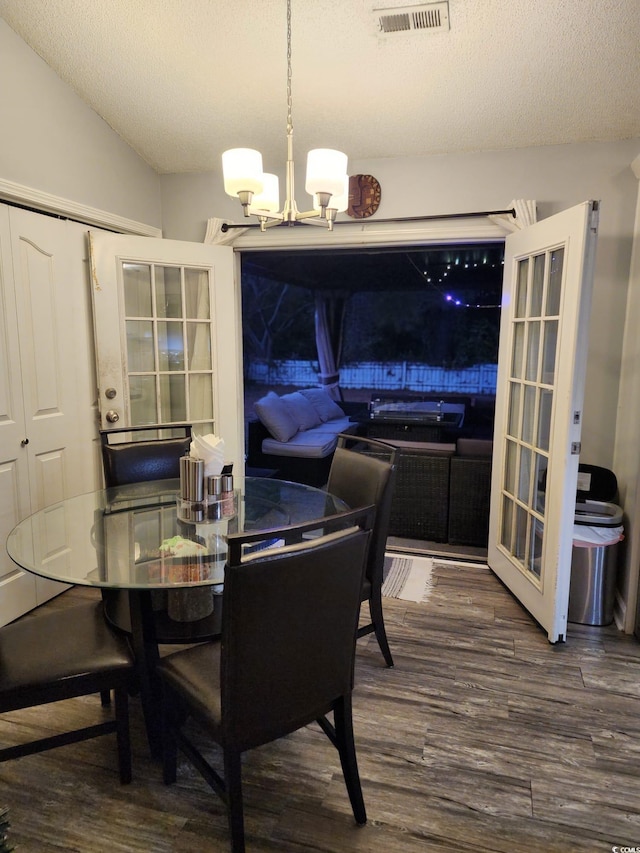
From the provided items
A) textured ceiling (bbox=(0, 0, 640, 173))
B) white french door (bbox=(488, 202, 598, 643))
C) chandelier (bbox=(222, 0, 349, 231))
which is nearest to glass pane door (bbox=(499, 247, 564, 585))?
white french door (bbox=(488, 202, 598, 643))

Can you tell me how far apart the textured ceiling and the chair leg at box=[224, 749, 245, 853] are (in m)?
2.75

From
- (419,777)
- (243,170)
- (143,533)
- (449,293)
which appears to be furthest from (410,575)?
(449,293)

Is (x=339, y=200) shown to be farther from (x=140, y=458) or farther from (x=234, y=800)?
(x=234, y=800)

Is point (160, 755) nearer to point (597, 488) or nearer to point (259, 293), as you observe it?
point (597, 488)

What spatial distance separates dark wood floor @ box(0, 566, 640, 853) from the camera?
1.54 meters

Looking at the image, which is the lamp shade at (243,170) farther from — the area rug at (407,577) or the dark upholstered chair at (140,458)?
the area rug at (407,577)

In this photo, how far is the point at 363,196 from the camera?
3.26 meters

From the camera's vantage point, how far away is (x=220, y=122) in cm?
306

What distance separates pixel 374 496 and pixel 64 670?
125 cm

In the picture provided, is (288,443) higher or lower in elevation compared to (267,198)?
lower

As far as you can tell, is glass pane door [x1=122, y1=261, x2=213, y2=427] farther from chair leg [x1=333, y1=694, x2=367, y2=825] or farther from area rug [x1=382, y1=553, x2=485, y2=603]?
chair leg [x1=333, y1=694, x2=367, y2=825]

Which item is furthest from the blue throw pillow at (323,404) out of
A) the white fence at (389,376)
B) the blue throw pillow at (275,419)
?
the blue throw pillow at (275,419)

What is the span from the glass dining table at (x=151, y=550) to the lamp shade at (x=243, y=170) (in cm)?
121

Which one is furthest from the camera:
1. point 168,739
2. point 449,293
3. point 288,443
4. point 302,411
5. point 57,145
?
point 449,293
